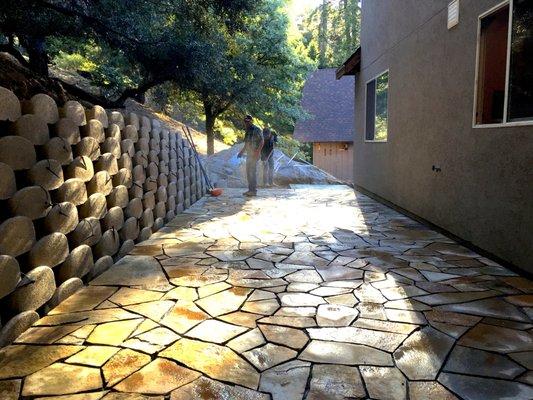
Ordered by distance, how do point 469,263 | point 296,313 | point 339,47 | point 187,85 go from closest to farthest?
point 296,313 → point 469,263 → point 187,85 → point 339,47

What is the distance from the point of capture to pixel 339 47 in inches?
1399

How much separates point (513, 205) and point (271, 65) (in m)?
16.0

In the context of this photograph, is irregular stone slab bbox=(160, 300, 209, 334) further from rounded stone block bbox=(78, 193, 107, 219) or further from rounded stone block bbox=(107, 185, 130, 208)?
rounded stone block bbox=(107, 185, 130, 208)

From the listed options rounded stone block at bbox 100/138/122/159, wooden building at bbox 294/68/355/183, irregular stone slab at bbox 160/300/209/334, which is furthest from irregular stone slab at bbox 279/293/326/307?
wooden building at bbox 294/68/355/183

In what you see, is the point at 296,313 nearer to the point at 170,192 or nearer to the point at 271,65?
the point at 170,192

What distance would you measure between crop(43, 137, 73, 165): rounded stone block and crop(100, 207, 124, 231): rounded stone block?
0.98m

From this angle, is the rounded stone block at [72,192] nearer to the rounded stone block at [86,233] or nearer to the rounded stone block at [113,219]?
the rounded stone block at [86,233]

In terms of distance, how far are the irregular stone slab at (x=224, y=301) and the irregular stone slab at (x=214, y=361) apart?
55 centimetres

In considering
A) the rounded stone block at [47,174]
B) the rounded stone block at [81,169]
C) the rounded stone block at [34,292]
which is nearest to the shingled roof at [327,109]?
the rounded stone block at [81,169]

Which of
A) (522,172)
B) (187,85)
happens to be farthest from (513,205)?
(187,85)

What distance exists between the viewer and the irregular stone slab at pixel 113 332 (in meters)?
2.91

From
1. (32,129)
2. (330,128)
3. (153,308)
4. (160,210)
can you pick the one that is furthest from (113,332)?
(330,128)

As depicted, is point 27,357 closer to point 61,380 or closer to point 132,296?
point 61,380

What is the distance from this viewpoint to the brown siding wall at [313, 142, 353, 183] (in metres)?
23.4
